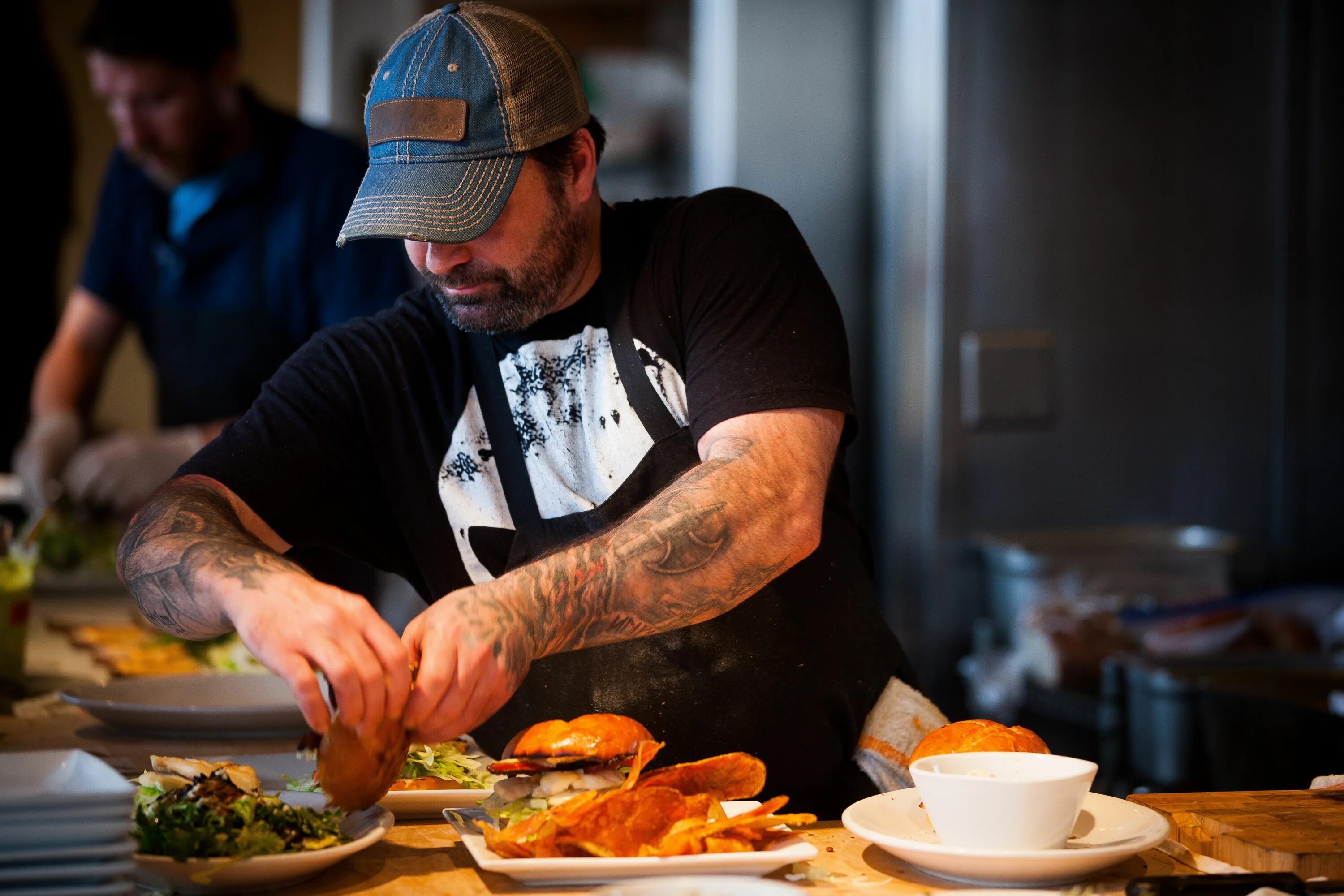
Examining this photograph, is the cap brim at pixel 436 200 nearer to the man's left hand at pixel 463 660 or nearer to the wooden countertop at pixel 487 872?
the man's left hand at pixel 463 660

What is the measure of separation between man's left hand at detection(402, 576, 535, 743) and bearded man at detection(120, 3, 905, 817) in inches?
1.6

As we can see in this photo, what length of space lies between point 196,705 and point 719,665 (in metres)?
0.73

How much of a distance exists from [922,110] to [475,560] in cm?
268

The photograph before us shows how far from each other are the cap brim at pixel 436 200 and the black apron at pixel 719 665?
0.24m

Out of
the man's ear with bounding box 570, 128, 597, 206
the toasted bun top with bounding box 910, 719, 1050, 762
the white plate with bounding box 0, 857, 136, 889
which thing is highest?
the man's ear with bounding box 570, 128, 597, 206

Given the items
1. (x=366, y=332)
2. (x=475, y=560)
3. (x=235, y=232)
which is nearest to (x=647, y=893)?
(x=475, y=560)

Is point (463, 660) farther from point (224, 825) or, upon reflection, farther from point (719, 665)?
point (719, 665)

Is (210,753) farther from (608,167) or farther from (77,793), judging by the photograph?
(608,167)

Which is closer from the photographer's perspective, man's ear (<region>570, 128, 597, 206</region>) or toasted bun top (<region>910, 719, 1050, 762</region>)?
toasted bun top (<region>910, 719, 1050, 762</region>)

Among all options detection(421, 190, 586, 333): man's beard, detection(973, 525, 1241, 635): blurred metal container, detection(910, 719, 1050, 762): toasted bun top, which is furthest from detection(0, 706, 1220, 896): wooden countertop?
detection(973, 525, 1241, 635): blurred metal container

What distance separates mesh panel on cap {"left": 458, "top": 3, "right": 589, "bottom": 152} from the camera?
1.59 m

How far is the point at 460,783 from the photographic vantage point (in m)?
1.42

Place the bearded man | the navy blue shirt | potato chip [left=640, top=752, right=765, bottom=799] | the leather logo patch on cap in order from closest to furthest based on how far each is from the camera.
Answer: potato chip [left=640, top=752, right=765, bottom=799] < the bearded man < the leather logo patch on cap < the navy blue shirt

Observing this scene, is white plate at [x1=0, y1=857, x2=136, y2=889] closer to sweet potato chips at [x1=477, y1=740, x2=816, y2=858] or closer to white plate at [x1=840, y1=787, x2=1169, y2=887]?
sweet potato chips at [x1=477, y1=740, x2=816, y2=858]
